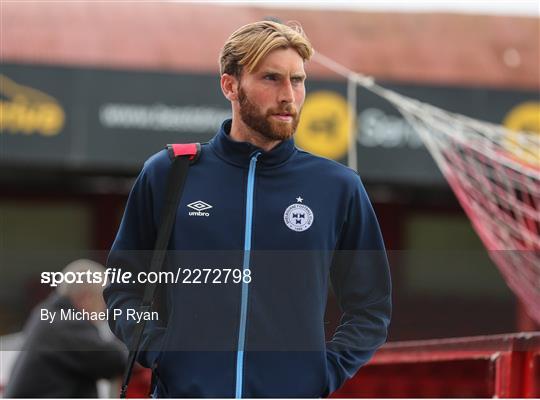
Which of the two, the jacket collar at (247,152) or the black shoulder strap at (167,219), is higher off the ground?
the jacket collar at (247,152)

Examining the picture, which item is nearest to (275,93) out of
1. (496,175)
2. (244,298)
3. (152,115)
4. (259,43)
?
(259,43)

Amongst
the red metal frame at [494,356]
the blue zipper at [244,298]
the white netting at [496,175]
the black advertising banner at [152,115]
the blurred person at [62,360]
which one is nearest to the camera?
the blue zipper at [244,298]

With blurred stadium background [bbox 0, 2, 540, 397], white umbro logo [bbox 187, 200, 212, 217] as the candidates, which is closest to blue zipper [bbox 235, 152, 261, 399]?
white umbro logo [bbox 187, 200, 212, 217]

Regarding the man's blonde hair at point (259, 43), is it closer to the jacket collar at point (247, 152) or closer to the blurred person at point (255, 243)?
the blurred person at point (255, 243)

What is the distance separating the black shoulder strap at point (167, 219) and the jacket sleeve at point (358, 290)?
45 cm

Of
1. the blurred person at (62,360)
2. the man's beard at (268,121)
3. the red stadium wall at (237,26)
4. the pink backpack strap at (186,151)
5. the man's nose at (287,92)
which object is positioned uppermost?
the red stadium wall at (237,26)

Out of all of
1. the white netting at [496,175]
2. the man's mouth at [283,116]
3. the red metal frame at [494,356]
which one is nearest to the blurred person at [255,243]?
the man's mouth at [283,116]

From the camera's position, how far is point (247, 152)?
9.86 feet

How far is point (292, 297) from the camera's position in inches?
116

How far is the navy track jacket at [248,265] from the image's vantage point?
2910 millimetres

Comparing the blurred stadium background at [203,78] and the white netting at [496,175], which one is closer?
the white netting at [496,175]

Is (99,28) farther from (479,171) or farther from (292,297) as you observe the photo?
(292,297)

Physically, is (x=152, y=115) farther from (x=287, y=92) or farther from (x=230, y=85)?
(x=287, y=92)

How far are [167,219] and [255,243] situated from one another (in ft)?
0.77
